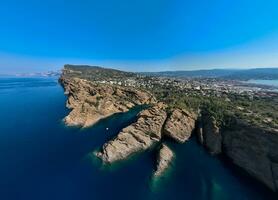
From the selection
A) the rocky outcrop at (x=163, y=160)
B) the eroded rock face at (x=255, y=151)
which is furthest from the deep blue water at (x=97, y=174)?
the eroded rock face at (x=255, y=151)

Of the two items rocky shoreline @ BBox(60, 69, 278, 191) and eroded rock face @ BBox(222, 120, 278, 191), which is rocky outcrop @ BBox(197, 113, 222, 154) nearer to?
rocky shoreline @ BBox(60, 69, 278, 191)

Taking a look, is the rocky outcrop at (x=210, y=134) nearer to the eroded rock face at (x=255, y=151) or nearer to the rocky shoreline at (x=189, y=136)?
the rocky shoreline at (x=189, y=136)

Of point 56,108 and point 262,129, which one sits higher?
point 262,129

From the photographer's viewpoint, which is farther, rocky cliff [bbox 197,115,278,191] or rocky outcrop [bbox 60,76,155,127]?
rocky outcrop [bbox 60,76,155,127]

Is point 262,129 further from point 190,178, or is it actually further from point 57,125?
point 57,125

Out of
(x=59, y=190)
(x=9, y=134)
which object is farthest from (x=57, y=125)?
(x=59, y=190)

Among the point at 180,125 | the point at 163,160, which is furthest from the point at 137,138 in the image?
the point at 180,125

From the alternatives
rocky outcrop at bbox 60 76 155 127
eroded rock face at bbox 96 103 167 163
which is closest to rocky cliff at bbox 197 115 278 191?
eroded rock face at bbox 96 103 167 163
